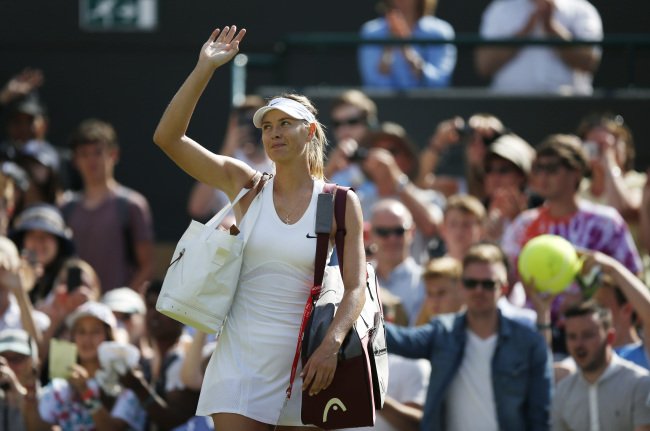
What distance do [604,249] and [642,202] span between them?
26.5 inches

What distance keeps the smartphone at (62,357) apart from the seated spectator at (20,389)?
0.30m

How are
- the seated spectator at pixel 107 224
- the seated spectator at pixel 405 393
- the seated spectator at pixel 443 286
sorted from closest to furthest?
the seated spectator at pixel 405 393, the seated spectator at pixel 443 286, the seated spectator at pixel 107 224

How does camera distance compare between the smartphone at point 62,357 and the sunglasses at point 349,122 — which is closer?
the smartphone at point 62,357

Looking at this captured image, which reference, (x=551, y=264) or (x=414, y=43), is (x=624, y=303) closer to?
(x=551, y=264)

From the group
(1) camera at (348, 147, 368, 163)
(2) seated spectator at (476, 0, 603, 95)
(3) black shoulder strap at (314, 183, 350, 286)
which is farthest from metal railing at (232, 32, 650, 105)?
(3) black shoulder strap at (314, 183, 350, 286)

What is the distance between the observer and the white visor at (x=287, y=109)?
3830 mm

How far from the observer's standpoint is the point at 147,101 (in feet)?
35.1

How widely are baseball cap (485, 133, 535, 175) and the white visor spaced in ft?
11.0

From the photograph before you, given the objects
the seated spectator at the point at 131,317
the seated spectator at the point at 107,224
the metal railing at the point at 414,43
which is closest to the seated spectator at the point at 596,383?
the seated spectator at the point at 131,317

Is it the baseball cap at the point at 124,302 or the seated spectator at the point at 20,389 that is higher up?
the baseball cap at the point at 124,302

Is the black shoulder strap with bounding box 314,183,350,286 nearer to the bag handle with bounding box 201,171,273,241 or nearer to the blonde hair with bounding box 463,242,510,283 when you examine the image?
the bag handle with bounding box 201,171,273,241

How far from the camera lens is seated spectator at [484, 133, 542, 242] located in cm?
701

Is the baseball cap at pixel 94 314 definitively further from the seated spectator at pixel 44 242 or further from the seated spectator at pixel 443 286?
the seated spectator at pixel 443 286

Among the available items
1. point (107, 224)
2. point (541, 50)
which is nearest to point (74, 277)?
point (107, 224)
